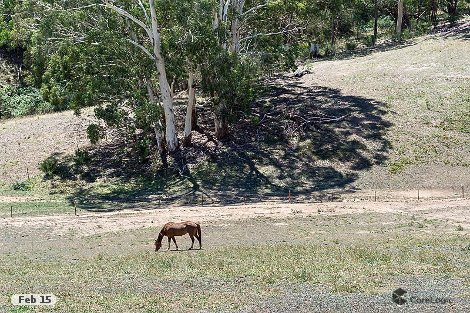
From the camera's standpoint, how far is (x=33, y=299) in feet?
58.9

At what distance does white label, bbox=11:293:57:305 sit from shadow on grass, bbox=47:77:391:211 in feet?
63.3

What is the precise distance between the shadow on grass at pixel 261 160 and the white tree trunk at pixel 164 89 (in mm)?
1142

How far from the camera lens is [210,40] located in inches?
1677

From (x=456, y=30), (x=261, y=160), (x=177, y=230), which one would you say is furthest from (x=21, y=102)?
(x=177, y=230)

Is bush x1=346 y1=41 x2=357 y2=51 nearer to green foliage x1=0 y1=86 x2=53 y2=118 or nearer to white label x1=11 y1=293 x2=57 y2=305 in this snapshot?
green foliage x1=0 y1=86 x2=53 y2=118

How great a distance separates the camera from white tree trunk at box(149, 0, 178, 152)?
42.4m

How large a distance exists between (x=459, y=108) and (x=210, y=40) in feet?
64.7

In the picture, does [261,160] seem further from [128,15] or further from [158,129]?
[128,15]

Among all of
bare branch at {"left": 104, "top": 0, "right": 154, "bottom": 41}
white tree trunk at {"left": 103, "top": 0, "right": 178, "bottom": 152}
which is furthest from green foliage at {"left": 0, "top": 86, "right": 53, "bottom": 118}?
bare branch at {"left": 104, "top": 0, "right": 154, "bottom": 41}

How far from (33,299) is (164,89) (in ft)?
88.9

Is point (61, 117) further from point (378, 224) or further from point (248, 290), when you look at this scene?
point (248, 290)

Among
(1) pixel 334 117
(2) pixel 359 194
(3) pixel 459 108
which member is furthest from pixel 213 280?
(3) pixel 459 108

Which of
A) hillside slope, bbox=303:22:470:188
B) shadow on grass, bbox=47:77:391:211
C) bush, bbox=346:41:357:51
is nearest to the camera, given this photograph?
shadow on grass, bbox=47:77:391:211

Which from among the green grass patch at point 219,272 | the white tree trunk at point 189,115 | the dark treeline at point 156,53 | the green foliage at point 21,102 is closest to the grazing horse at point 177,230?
the green grass patch at point 219,272
